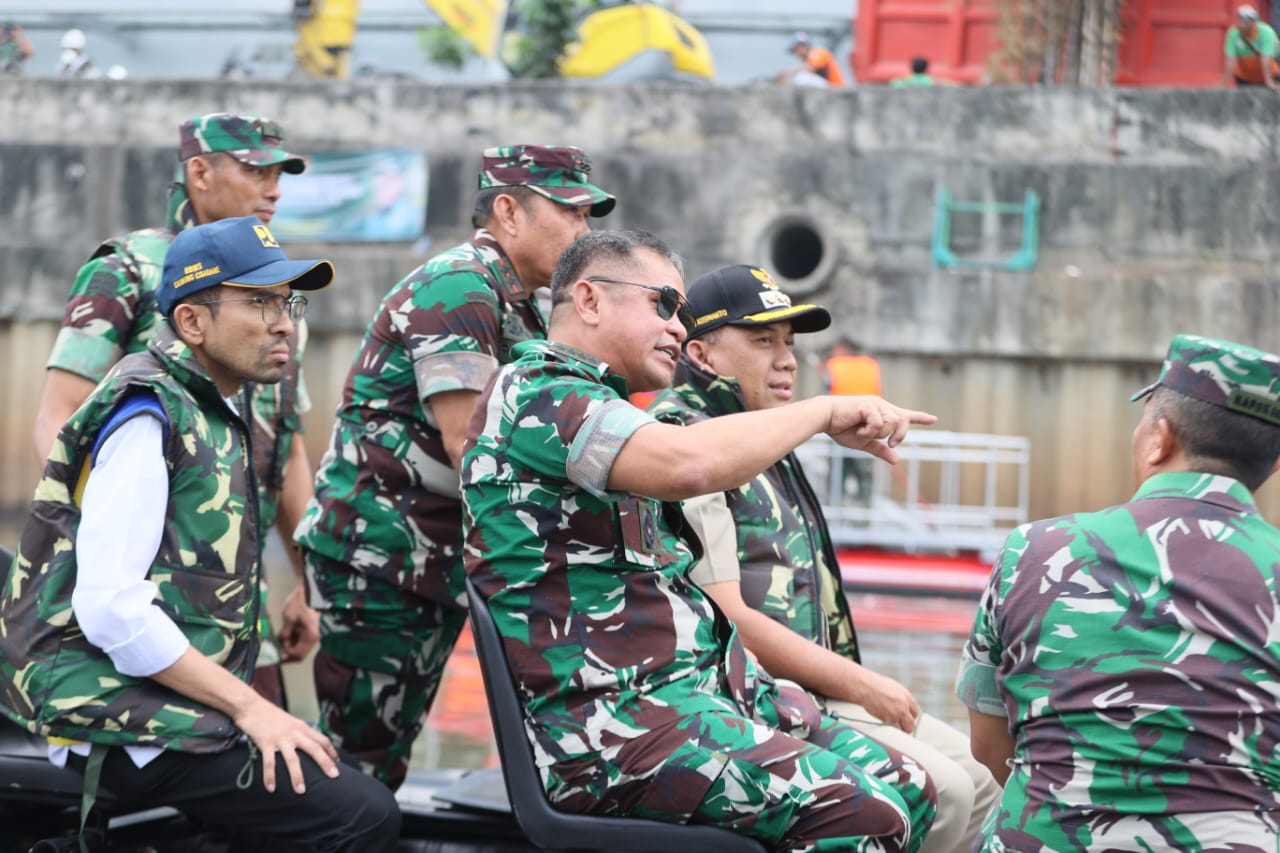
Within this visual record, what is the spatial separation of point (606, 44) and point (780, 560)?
12.8 meters

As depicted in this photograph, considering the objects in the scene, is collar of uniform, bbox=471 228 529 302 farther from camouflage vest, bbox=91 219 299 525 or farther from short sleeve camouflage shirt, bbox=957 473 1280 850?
short sleeve camouflage shirt, bbox=957 473 1280 850

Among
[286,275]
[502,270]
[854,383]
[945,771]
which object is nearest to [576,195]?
[502,270]

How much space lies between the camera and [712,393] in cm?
366

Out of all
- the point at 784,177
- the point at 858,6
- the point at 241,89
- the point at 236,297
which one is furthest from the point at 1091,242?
the point at 236,297

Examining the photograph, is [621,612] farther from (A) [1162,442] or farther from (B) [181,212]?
(B) [181,212]

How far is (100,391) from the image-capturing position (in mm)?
3037

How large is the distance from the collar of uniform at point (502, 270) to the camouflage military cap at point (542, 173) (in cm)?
14

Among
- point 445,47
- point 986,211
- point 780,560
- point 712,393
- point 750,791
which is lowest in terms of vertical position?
point 986,211

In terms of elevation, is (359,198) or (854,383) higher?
(359,198)

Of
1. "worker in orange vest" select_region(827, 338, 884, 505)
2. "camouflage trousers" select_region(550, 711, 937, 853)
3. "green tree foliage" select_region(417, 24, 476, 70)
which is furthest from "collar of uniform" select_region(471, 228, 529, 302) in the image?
"green tree foliage" select_region(417, 24, 476, 70)

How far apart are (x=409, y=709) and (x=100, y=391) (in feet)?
4.36

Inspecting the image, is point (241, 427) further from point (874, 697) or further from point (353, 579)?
point (874, 697)

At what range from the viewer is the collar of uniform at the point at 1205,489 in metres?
2.43

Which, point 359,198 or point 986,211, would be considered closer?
point 986,211
